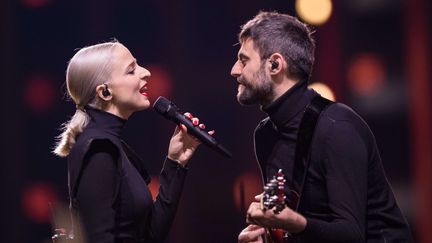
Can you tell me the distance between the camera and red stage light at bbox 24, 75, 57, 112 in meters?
3.86

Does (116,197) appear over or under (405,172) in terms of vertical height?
over

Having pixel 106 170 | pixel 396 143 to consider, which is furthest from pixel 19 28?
pixel 396 143

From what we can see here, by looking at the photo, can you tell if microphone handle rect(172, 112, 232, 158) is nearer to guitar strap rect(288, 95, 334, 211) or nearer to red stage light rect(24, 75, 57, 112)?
guitar strap rect(288, 95, 334, 211)

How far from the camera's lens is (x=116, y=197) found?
224cm

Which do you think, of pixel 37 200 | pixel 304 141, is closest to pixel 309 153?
pixel 304 141

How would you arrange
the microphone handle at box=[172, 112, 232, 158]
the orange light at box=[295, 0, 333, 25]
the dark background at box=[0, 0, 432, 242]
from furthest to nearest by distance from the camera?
the orange light at box=[295, 0, 333, 25] → the dark background at box=[0, 0, 432, 242] → the microphone handle at box=[172, 112, 232, 158]

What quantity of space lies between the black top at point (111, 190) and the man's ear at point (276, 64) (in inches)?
22.5

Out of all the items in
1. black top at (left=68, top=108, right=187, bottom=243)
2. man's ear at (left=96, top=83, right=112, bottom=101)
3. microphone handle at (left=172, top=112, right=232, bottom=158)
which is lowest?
black top at (left=68, top=108, right=187, bottom=243)

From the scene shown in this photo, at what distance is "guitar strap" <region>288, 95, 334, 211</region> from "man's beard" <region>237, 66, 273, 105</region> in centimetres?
19

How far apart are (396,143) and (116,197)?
2072 millimetres

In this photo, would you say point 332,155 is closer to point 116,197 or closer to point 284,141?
point 284,141

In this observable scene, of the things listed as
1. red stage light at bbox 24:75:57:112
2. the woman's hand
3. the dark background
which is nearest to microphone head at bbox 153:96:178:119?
→ the woman's hand

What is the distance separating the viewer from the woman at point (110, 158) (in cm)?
216

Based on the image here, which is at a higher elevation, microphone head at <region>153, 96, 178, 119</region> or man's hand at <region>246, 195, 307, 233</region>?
microphone head at <region>153, 96, 178, 119</region>
